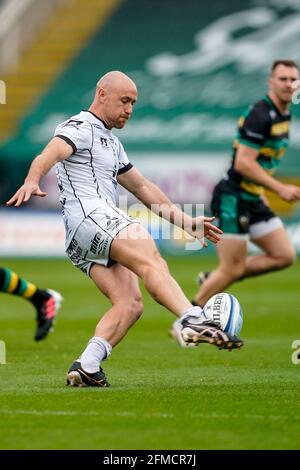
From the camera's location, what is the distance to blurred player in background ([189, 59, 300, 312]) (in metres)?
11.3

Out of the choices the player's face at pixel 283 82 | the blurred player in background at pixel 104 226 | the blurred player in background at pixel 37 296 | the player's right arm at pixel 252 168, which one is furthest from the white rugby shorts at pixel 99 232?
the player's face at pixel 283 82

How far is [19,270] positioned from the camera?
69.8ft

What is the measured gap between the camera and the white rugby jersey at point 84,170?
25.0 feet

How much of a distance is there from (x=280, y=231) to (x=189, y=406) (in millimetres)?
5245

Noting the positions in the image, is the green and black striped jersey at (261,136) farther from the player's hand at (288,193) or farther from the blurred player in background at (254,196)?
the player's hand at (288,193)

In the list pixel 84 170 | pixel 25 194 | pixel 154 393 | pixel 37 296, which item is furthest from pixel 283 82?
pixel 25 194

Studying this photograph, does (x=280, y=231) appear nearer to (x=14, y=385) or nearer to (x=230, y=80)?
(x=14, y=385)

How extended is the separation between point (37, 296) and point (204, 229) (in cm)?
382

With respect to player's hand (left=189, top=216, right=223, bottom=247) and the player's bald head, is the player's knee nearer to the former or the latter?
player's hand (left=189, top=216, right=223, bottom=247)

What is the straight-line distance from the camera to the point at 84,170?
303 inches

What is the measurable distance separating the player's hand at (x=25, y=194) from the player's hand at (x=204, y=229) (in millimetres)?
1280

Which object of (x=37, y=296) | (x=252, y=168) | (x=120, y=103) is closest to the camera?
(x=120, y=103)

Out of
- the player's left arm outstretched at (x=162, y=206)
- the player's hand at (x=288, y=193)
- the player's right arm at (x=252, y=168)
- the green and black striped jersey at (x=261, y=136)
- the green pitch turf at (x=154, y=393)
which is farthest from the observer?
the green and black striped jersey at (x=261, y=136)

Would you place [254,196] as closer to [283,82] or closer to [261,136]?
[261,136]
